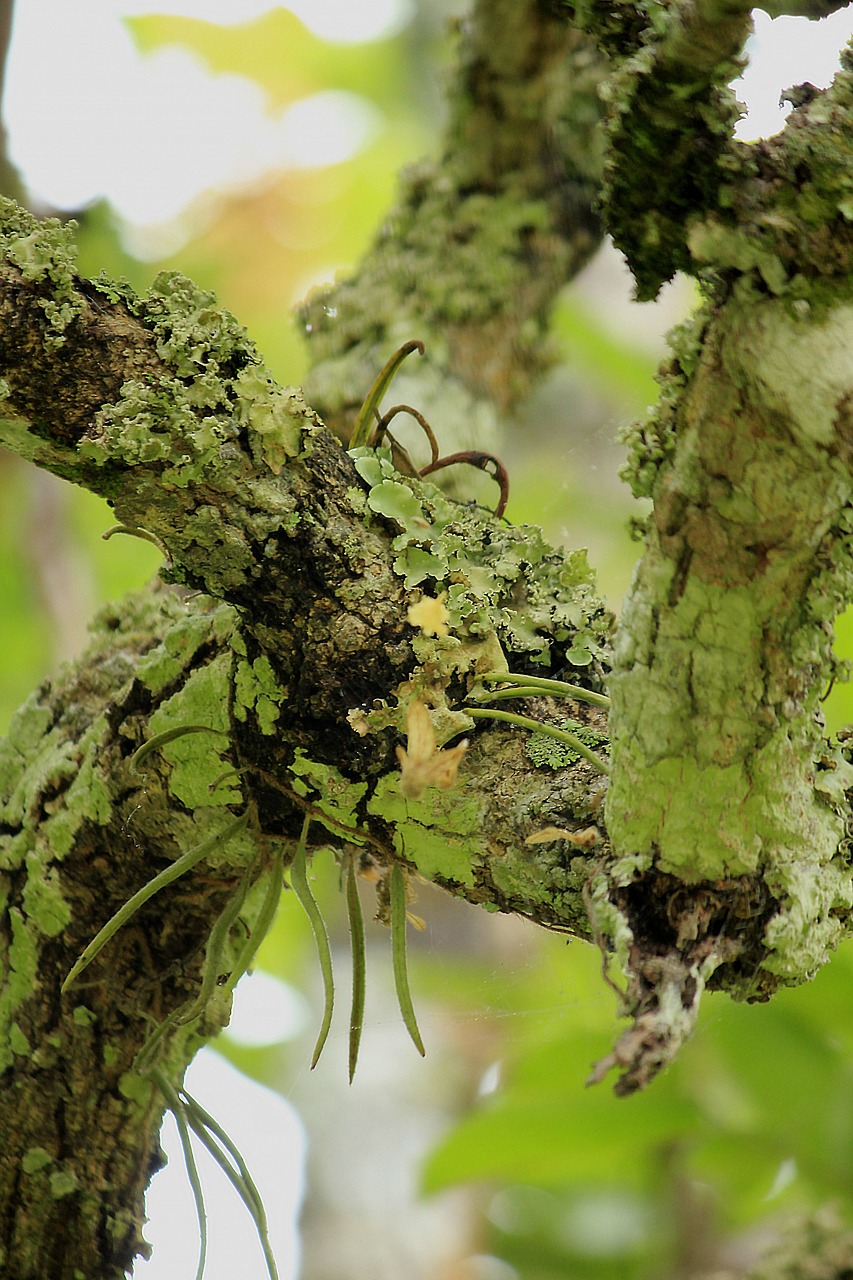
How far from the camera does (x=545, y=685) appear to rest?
747 mm

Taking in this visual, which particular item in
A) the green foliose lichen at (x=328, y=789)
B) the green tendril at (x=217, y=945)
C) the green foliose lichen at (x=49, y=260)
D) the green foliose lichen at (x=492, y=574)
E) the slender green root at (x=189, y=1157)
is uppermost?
the green foliose lichen at (x=492, y=574)

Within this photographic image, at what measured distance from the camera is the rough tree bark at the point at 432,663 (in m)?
0.52

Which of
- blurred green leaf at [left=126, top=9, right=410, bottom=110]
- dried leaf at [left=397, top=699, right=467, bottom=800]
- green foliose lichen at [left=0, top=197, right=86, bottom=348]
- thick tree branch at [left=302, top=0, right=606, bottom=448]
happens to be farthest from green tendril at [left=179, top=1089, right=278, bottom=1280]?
blurred green leaf at [left=126, top=9, right=410, bottom=110]

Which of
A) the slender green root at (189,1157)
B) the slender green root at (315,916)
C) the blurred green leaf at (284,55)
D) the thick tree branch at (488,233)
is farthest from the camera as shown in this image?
the blurred green leaf at (284,55)

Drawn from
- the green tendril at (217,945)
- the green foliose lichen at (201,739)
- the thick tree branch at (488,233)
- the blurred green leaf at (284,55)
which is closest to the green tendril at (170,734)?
the green foliose lichen at (201,739)

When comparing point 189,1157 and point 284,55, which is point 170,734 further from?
point 284,55

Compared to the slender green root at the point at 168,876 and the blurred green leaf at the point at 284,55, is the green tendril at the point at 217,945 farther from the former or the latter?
the blurred green leaf at the point at 284,55

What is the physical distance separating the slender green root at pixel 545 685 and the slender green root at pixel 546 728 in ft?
0.07

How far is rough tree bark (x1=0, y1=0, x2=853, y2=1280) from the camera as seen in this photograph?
0.52 meters

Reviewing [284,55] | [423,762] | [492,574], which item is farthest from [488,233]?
[284,55]

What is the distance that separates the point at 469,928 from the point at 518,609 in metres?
2.01

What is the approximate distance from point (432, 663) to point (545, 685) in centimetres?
7

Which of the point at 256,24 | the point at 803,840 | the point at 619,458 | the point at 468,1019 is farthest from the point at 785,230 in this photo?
the point at 256,24

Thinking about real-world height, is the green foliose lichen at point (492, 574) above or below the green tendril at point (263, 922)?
above
